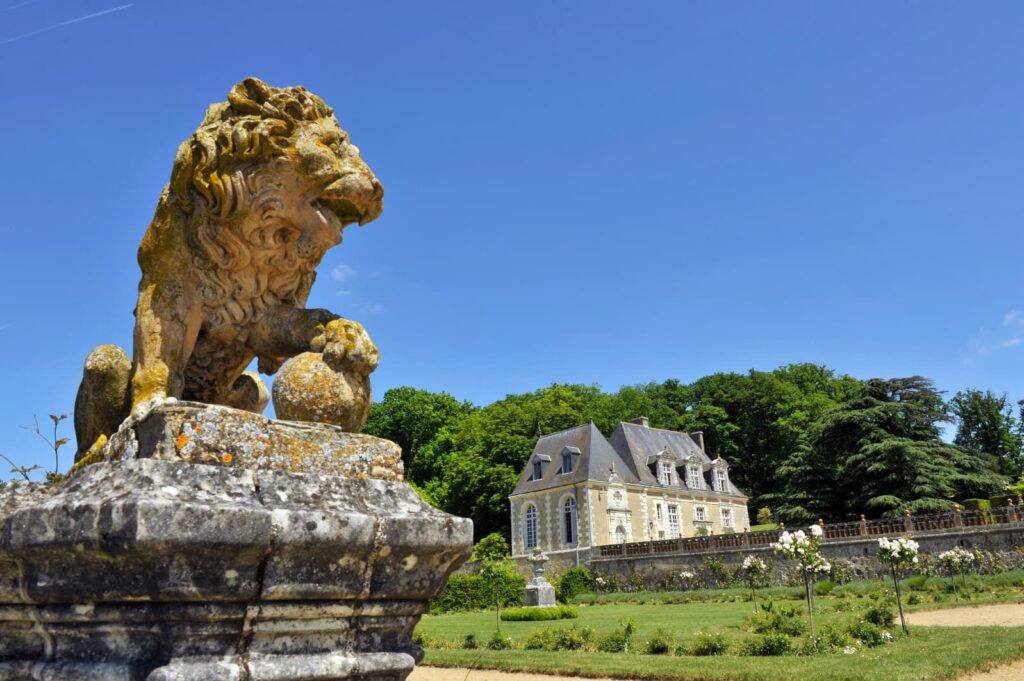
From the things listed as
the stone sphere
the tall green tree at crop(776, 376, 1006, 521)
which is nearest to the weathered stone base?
the tall green tree at crop(776, 376, 1006, 521)

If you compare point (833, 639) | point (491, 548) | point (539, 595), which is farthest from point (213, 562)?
point (539, 595)

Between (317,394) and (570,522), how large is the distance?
3118cm

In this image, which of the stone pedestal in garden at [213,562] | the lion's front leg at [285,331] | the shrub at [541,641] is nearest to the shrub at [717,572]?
the shrub at [541,641]

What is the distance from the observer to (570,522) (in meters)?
32.2

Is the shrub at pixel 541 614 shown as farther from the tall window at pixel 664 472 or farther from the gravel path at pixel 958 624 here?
the tall window at pixel 664 472

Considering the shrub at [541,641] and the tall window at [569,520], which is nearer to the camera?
the shrub at [541,641]

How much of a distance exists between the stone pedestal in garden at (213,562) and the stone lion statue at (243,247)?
0.55m

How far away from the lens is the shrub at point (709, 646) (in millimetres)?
10383

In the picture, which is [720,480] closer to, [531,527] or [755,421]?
[531,527]

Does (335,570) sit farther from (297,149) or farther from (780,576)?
(780,576)

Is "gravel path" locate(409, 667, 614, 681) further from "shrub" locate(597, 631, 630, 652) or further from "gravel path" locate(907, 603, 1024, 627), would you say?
"gravel path" locate(907, 603, 1024, 627)

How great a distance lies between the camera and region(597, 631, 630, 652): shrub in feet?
37.4

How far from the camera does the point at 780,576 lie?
2411cm

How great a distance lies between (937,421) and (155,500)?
114ft
